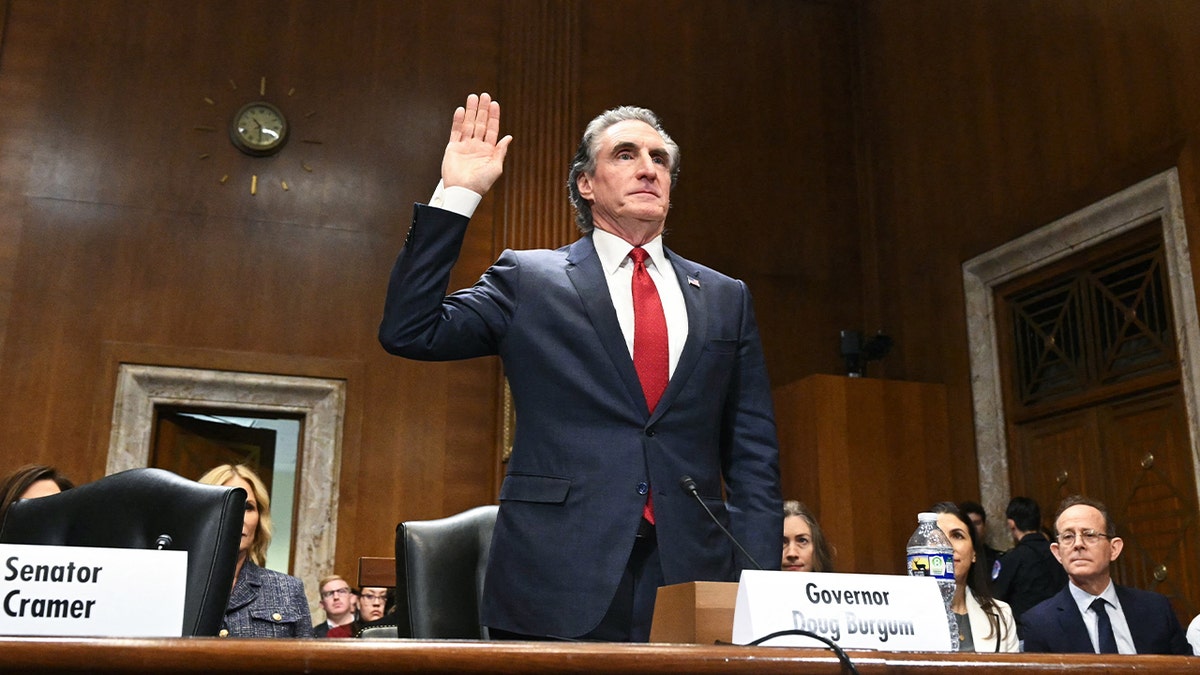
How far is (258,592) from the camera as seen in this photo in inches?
114

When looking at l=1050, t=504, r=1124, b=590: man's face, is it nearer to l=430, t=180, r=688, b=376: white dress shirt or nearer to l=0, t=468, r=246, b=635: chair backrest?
l=430, t=180, r=688, b=376: white dress shirt

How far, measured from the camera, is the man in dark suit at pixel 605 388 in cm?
151

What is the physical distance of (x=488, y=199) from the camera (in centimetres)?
630

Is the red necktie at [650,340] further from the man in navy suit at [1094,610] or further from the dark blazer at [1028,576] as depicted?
the dark blazer at [1028,576]

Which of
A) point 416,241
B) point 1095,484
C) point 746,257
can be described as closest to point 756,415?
point 416,241

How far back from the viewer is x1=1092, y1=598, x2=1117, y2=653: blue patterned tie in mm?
3441

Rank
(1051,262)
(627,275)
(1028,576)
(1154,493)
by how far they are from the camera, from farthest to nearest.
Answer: (1051,262), (1154,493), (1028,576), (627,275)

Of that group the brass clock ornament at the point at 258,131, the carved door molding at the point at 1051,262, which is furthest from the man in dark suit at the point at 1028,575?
the brass clock ornament at the point at 258,131

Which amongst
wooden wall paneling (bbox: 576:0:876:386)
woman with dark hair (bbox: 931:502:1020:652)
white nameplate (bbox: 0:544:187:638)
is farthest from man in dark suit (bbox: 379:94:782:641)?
wooden wall paneling (bbox: 576:0:876:386)

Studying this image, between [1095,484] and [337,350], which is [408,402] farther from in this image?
[1095,484]

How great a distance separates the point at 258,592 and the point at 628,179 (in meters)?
1.70

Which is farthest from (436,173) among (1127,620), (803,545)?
(1127,620)

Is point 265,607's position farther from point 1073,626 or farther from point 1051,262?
point 1051,262

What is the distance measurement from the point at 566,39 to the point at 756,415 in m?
5.12
